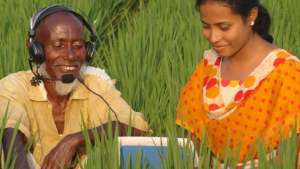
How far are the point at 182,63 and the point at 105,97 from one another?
32.6 inches

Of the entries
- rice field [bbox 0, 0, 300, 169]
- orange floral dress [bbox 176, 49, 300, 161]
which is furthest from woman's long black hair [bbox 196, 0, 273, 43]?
rice field [bbox 0, 0, 300, 169]

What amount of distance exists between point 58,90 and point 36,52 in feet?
0.52

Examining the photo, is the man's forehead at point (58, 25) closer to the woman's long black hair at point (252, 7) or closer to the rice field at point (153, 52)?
the rice field at point (153, 52)

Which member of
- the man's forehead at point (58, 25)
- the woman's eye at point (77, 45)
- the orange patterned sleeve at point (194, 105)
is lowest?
the orange patterned sleeve at point (194, 105)

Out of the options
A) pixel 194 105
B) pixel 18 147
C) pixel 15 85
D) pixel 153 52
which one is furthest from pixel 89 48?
pixel 153 52

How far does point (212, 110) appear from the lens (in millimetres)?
2941

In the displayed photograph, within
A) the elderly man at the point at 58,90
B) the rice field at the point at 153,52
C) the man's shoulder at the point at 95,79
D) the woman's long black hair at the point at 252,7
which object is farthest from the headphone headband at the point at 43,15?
the woman's long black hair at the point at 252,7

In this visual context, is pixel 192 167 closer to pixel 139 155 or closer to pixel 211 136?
pixel 139 155

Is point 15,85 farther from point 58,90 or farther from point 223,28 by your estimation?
point 223,28

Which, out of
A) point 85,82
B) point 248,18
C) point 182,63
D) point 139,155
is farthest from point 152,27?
point 139,155

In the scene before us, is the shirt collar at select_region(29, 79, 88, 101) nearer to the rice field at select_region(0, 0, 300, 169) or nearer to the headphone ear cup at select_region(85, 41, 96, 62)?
the headphone ear cup at select_region(85, 41, 96, 62)

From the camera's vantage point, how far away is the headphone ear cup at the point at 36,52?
306 centimetres

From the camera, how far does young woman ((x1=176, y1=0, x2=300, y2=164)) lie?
2758mm

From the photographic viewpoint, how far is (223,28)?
2777 mm
